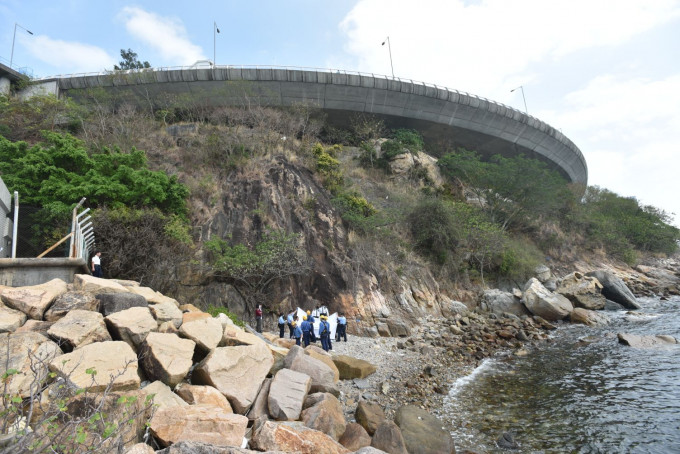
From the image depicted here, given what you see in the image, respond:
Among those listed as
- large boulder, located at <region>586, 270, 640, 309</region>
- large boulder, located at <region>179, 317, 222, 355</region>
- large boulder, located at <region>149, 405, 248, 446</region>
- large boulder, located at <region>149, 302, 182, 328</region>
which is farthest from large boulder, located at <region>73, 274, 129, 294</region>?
large boulder, located at <region>586, 270, 640, 309</region>

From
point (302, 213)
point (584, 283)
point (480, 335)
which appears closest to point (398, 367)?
point (480, 335)

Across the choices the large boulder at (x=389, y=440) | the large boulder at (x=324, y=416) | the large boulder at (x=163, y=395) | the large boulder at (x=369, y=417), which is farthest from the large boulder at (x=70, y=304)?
the large boulder at (x=389, y=440)

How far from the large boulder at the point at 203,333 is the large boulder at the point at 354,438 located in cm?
290

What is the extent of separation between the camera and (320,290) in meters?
16.2

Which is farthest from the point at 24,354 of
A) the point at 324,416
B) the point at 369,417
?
the point at 369,417

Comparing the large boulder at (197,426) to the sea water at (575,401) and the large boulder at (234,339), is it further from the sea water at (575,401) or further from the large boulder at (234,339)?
the sea water at (575,401)

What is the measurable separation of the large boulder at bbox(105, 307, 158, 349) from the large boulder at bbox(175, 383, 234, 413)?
122 cm

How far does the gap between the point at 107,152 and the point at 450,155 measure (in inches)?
983

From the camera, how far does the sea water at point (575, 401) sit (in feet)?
22.6

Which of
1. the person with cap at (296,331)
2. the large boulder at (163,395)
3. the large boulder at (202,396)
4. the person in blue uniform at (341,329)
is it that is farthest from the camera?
the person in blue uniform at (341,329)

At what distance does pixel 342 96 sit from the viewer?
1131 inches

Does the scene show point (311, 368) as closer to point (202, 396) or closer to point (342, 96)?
point (202, 396)

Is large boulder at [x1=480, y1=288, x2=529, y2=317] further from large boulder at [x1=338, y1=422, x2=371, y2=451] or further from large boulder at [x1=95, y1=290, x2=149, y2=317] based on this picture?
large boulder at [x1=95, y1=290, x2=149, y2=317]

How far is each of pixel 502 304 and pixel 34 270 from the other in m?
19.4
